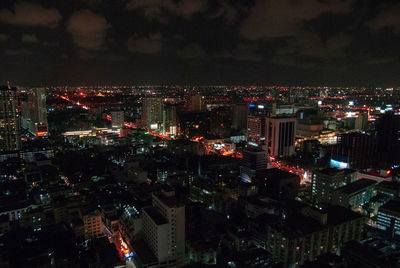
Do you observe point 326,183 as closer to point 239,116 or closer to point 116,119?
point 239,116

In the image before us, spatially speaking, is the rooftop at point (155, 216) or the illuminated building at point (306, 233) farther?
the illuminated building at point (306, 233)

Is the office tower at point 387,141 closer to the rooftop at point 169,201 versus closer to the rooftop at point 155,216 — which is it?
the rooftop at point 169,201

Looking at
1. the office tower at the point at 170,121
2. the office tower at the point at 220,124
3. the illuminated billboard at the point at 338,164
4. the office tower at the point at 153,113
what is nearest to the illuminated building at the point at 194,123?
the office tower at the point at 170,121

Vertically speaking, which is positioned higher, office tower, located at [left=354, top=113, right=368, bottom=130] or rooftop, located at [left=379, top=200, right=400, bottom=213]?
office tower, located at [left=354, top=113, right=368, bottom=130]

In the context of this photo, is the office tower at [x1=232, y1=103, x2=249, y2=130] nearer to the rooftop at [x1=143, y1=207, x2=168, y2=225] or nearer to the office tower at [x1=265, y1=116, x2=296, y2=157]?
the office tower at [x1=265, y1=116, x2=296, y2=157]

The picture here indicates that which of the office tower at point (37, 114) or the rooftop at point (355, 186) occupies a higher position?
the office tower at point (37, 114)

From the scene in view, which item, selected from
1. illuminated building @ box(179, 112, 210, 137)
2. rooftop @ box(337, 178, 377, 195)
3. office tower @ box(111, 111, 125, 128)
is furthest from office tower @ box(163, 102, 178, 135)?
rooftop @ box(337, 178, 377, 195)

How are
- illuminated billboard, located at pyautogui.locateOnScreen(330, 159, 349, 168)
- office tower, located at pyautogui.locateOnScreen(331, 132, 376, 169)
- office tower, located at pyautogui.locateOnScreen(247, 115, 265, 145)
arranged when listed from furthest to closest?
office tower, located at pyautogui.locateOnScreen(247, 115, 265, 145) < office tower, located at pyautogui.locateOnScreen(331, 132, 376, 169) < illuminated billboard, located at pyautogui.locateOnScreen(330, 159, 349, 168)
